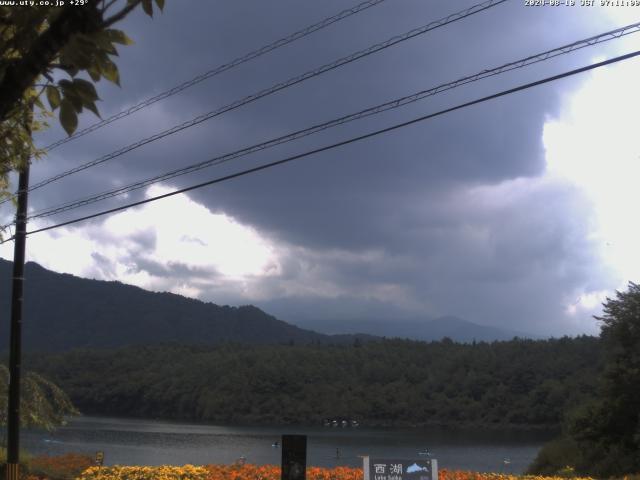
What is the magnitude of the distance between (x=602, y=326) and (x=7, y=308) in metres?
149

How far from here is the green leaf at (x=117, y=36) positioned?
3.13 m

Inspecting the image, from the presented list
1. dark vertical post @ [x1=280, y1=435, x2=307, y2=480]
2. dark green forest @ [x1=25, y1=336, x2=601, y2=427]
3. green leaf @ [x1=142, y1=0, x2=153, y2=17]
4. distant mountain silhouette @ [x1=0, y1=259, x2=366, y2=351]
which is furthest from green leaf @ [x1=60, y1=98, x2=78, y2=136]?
distant mountain silhouette @ [x1=0, y1=259, x2=366, y2=351]

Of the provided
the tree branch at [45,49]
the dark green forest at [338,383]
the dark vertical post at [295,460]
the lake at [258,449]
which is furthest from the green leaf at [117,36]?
the dark green forest at [338,383]

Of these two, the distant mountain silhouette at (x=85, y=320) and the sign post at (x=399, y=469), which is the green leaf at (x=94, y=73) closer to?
the sign post at (x=399, y=469)

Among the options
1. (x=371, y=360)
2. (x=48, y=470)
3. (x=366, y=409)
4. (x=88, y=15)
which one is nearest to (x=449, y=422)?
(x=366, y=409)

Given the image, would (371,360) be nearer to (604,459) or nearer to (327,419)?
(327,419)

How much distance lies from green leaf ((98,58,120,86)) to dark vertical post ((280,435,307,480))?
6.09 meters

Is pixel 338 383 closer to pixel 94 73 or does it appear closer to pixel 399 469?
pixel 399 469

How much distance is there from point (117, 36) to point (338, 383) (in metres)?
103

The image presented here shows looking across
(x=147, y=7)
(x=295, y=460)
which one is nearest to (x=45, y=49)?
(x=147, y=7)

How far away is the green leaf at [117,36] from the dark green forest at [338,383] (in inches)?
3402

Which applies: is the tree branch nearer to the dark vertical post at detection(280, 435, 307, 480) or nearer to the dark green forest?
the dark vertical post at detection(280, 435, 307, 480)

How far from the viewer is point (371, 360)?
374 feet

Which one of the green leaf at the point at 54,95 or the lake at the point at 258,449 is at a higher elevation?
the green leaf at the point at 54,95
